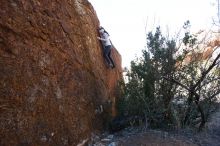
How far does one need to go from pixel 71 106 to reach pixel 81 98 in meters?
0.71

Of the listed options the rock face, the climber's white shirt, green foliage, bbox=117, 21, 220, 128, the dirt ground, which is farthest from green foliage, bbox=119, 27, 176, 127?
the climber's white shirt

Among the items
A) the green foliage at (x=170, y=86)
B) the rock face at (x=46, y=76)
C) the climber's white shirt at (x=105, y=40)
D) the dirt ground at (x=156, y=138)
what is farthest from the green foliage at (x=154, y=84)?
the climber's white shirt at (x=105, y=40)

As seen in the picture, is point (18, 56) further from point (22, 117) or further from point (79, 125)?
point (79, 125)

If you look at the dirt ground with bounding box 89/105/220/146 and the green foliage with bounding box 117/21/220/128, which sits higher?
the green foliage with bounding box 117/21/220/128

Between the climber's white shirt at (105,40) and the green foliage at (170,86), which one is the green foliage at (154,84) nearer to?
the green foliage at (170,86)

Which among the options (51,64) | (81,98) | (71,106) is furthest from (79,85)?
(51,64)

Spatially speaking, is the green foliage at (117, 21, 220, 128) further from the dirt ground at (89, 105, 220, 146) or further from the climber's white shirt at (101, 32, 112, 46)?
the climber's white shirt at (101, 32, 112, 46)

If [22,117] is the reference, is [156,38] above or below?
above

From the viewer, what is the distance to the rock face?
18.2 feet

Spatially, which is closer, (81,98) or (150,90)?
(81,98)

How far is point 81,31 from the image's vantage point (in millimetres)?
9070

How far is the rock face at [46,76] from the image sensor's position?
5543 millimetres

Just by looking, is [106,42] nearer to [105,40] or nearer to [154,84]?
[105,40]

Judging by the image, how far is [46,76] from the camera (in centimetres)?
655
